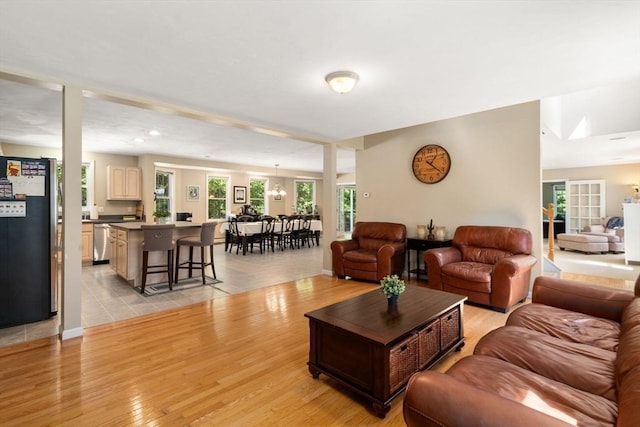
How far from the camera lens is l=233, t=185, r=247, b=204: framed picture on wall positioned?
9.84 m

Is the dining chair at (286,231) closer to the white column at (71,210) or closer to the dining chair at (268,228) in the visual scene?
the dining chair at (268,228)

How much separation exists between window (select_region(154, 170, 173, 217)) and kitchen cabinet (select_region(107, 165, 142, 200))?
889 mm

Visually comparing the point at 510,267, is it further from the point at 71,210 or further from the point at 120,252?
the point at 120,252

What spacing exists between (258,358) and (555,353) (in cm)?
200

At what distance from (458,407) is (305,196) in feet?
36.0

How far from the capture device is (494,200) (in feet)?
14.8

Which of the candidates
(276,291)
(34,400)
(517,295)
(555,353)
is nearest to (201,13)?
(34,400)

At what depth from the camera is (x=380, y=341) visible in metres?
1.82

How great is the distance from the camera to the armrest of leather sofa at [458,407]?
3.12 feet

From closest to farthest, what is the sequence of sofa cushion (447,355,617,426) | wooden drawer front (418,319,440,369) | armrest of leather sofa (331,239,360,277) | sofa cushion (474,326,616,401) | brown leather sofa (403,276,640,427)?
brown leather sofa (403,276,640,427) < sofa cushion (447,355,617,426) < sofa cushion (474,326,616,401) < wooden drawer front (418,319,440,369) < armrest of leather sofa (331,239,360,277)

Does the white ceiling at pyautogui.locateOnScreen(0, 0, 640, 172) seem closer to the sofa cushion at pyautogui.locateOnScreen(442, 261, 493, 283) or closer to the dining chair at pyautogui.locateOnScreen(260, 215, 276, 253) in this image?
the sofa cushion at pyautogui.locateOnScreen(442, 261, 493, 283)

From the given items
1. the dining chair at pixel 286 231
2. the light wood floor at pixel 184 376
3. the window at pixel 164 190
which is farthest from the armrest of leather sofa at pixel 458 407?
the window at pixel 164 190

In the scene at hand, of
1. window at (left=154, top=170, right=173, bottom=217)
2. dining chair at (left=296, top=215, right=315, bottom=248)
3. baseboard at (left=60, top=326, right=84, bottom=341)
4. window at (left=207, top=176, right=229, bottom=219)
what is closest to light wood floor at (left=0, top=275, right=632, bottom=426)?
baseboard at (left=60, top=326, right=84, bottom=341)

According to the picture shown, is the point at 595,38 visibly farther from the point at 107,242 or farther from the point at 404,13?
the point at 107,242
